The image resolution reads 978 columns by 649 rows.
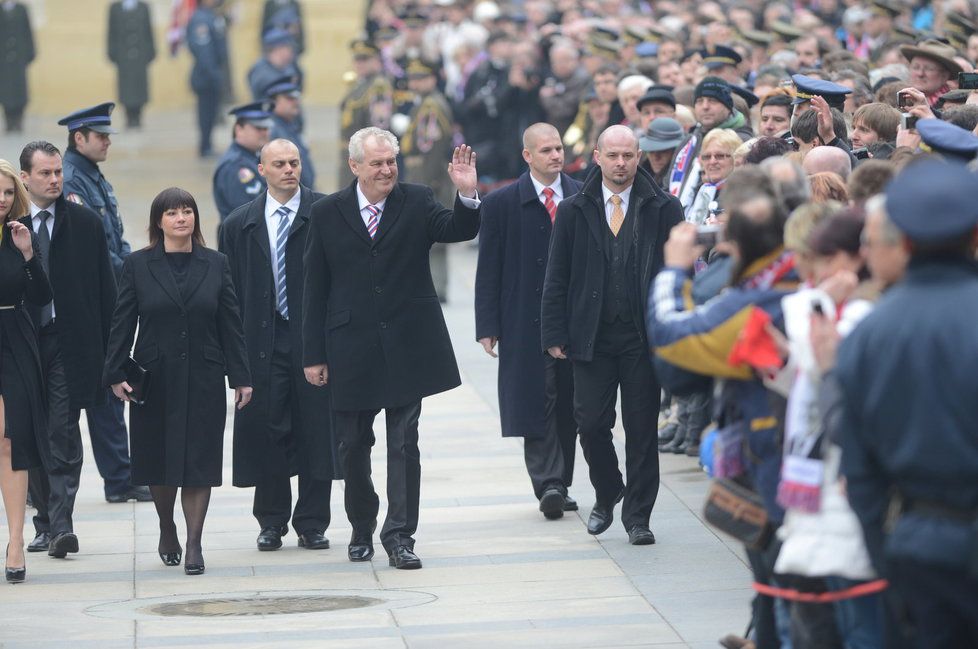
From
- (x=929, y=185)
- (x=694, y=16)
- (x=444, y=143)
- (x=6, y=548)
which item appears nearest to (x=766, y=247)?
(x=929, y=185)

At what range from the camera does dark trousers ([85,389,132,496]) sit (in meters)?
11.0

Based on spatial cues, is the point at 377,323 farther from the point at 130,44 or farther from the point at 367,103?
the point at 130,44

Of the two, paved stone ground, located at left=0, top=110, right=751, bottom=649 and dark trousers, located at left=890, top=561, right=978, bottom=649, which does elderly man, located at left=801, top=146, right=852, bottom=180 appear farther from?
dark trousers, located at left=890, top=561, right=978, bottom=649

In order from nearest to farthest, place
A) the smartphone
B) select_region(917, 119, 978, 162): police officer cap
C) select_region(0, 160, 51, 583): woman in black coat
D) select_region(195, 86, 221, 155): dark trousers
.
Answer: select_region(917, 119, 978, 162): police officer cap, select_region(0, 160, 51, 583): woman in black coat, the smartphone, select_region(195, 86, 221, 155): dark trousers

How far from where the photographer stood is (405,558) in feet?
29.9

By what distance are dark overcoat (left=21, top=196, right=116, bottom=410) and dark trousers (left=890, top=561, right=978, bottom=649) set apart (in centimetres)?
555

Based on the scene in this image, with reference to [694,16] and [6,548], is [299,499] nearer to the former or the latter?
[6,548]

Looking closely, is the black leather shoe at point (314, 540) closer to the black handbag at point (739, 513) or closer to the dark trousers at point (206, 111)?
the black handbag at point (739, 513)

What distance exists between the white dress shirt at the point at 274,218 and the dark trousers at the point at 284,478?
1.00ft

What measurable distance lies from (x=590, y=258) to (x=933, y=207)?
14.8 ft

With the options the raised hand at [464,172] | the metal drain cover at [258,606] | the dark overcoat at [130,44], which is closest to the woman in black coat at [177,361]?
the metal drain cover at [258,606]

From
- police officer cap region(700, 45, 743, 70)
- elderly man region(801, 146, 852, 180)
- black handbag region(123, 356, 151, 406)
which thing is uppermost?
police officer cap region(700, 45, 743, 70)

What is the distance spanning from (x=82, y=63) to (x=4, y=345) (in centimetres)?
2285


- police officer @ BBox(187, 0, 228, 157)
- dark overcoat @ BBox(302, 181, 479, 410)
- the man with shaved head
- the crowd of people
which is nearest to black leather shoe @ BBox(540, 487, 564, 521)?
the crowd of people
